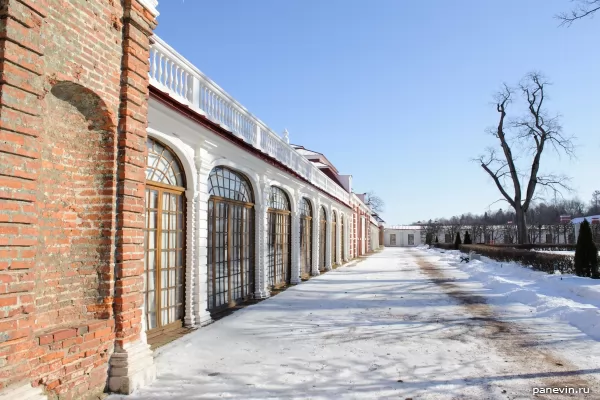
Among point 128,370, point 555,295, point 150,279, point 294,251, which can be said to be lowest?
point 555,295

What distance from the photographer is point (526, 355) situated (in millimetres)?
5809

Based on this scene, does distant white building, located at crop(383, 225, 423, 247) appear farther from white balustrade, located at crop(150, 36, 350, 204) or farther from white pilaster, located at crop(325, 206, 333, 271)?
white balustrade, located at crop(150, 36, 350, 204)

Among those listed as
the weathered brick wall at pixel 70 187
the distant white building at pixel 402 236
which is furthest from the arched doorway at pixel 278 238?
the distant white building at pixel 402 236

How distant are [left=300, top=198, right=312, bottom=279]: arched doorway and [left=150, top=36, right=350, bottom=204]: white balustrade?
153 inches

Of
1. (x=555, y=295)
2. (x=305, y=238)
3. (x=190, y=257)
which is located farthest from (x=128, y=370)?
(x=305, y=238)

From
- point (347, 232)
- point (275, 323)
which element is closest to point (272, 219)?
point (275, 323)

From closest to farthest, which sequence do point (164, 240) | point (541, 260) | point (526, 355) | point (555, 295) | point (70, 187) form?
point (70, 187)
point (526, 355)
point (164, 240)
point (555, 295)
point (541, 260)

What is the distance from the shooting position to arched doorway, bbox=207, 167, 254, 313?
8617 millimetres

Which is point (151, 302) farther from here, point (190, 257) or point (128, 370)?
point (128, 370)

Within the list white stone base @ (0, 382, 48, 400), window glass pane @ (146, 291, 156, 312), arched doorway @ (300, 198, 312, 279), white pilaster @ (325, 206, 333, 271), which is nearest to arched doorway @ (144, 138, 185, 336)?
window glass pane @ (146, 291, 156, 312)

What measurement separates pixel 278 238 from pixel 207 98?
6.16m

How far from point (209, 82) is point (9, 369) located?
19.7ft

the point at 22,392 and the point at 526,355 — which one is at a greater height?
the point at 22,392

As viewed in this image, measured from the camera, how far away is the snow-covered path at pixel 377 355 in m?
4.61
